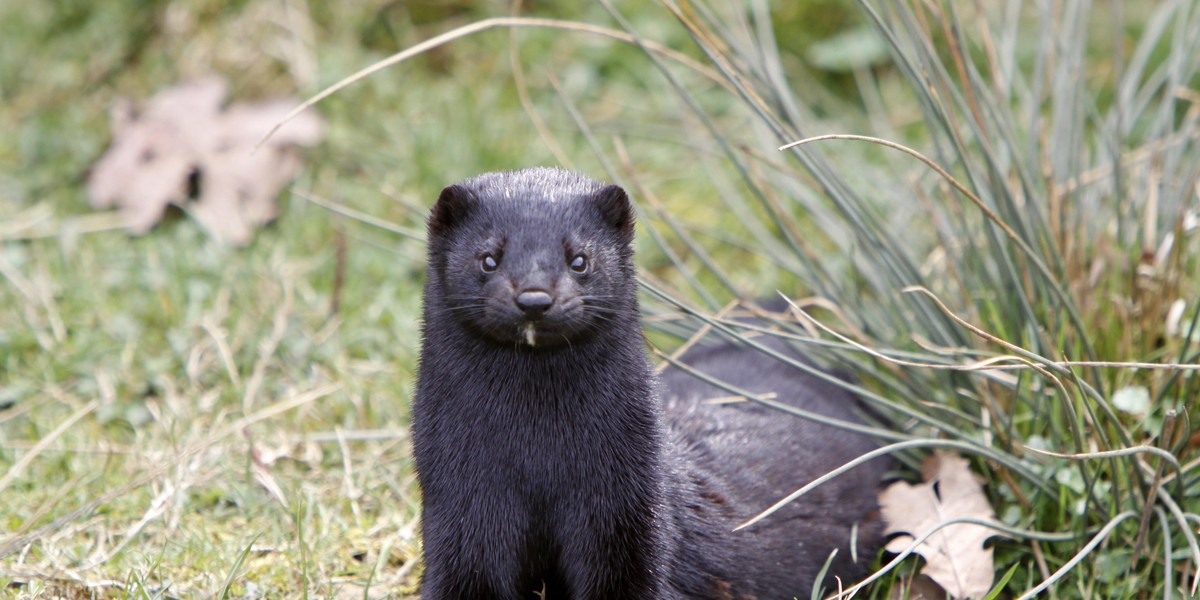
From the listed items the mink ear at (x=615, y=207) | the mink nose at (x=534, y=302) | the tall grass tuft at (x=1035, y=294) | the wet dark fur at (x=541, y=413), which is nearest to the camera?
the mink nose at (x=534, y=302)

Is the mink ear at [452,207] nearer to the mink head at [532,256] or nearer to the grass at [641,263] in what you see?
the mink head at [532,256]

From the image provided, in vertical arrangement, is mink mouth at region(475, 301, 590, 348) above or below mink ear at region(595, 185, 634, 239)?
below

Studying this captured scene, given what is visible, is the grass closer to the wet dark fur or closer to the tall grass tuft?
the tall grass tuft

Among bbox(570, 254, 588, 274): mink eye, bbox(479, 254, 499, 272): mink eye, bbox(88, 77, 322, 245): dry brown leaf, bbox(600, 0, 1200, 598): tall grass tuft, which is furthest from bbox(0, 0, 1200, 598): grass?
bbox(479, 254, 499, 272): mink eye

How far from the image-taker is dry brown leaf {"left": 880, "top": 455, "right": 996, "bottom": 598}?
3.57 metres

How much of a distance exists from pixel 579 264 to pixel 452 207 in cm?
35

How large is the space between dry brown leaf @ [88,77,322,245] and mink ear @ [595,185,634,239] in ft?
9.20

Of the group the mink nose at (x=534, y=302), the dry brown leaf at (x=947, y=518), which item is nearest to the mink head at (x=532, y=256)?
the mink nose at (x=534, y=302)

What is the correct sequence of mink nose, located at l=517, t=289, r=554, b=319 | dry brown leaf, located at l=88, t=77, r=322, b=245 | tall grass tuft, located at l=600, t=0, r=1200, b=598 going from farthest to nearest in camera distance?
dry brown leaf, located at l=88, t=77, r=322, b=245, tall grass tuft, located at l=600, t=0, r=1200, b=598, mink nose, located at l=517, t=289, r=554, b=319

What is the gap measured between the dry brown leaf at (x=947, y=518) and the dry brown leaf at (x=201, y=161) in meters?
3.04

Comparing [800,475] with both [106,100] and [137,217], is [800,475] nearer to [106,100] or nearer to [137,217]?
[137,217]

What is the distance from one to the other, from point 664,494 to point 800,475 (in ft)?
2.25

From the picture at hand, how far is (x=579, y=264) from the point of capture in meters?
2.93

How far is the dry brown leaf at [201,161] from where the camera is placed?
5539 mm
